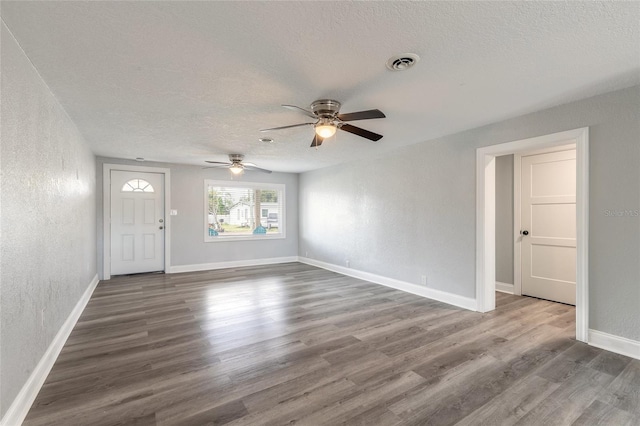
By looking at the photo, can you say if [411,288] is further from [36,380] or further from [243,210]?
[243,210]

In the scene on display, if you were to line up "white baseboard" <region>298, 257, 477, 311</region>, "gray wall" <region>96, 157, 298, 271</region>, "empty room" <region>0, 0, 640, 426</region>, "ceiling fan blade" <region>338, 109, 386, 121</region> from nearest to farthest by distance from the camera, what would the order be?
"empty room" <region>0, 0, 640, 426</region>
"ceiling fan blade" <region>338, 109, 386, 121</region>
"white baseboard" <region>298, 257, 477, 311</region>
"gray wall" <region>96, 157, 298, 271</region>

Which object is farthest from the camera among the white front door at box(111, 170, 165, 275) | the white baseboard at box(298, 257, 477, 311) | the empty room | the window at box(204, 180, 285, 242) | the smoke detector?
the window at box(204, 180, 285, 242)

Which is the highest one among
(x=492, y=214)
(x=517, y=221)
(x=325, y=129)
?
(x=325, y=129)

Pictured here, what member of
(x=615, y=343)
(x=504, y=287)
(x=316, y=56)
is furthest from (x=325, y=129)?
(x=504, y=287)

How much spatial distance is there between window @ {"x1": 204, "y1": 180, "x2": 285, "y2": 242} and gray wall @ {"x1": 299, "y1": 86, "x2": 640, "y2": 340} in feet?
2.23

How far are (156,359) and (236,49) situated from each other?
2578mm

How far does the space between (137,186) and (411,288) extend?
5.65 meters

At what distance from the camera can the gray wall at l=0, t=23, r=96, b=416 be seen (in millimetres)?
1664

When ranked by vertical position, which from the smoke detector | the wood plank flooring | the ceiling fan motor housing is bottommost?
the wood plank flooring

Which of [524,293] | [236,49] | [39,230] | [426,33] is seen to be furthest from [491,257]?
[39,230]

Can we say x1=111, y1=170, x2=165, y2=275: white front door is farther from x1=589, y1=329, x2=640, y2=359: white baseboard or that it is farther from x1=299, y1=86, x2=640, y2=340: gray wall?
x1=589, y1=329, x2=640, y2=359: white baseboard

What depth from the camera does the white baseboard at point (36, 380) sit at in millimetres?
1693

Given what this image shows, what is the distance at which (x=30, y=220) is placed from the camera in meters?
2.02

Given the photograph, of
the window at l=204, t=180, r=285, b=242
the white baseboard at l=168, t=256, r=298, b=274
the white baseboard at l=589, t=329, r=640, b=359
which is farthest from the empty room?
the window at l=204, t=180, r=285, b=242
